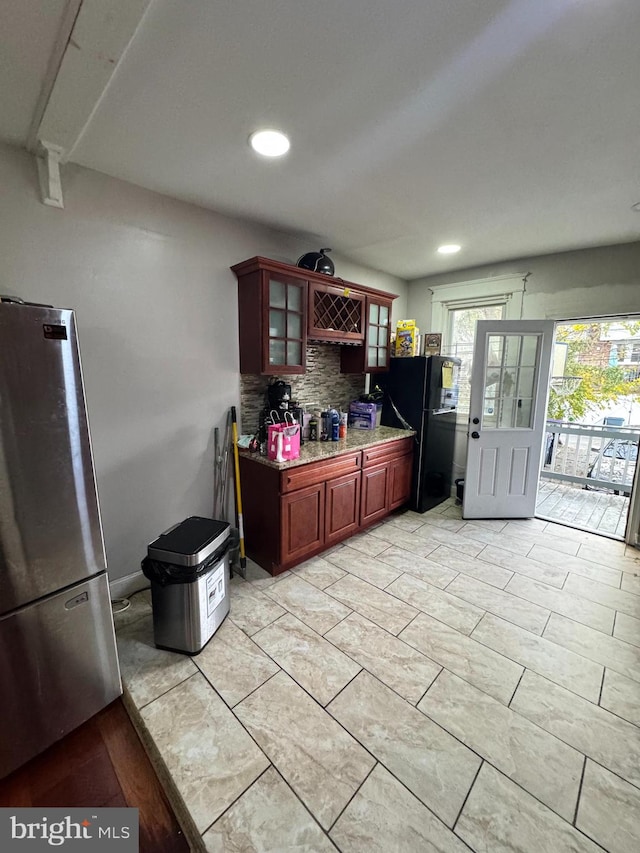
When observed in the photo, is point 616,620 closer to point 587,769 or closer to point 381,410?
point 587,769

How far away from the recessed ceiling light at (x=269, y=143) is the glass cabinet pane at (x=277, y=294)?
846mm

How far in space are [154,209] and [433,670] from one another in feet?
9.99

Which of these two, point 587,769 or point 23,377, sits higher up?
point 23,377

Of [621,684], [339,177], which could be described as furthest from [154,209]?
[621,684]

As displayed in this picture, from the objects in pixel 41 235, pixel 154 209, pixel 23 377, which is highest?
pixel 154 209

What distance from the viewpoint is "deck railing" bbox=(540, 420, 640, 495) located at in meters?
4.31

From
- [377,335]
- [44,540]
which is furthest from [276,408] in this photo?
[44,540]

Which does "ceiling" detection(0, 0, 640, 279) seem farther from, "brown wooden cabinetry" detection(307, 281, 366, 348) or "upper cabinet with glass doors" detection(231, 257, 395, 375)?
"brown wooden cabinetry" detection(307, 281, 366, 348)

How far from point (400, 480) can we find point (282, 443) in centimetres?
156

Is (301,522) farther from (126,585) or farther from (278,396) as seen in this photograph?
(126,585)

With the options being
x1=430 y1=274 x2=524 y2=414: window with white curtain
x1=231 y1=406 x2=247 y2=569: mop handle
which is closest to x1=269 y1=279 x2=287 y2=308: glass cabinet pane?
x1=231 y1=406 x2=247 y2=569: mop handle

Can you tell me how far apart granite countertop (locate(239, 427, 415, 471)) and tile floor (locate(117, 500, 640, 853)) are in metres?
0.85

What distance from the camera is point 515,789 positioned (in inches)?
50.0

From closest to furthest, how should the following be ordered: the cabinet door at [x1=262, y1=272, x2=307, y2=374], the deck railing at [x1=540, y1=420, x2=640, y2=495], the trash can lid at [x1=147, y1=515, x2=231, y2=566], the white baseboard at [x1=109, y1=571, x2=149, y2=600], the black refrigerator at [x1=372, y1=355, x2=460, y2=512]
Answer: the trash can lid at [x1=147, y1=515, x2=231, y2=566]
the white baseboard at [x1=109, y1=571, x2=149, y2=600]
the cabinet door at [x1=262, y1=272, x2=307, y2=374]
the black refrigerator at [x1=372, y1=355, x2=460, y2=512]
the deck railing at [x1=540, y1=420, x2=640, y2=495]
